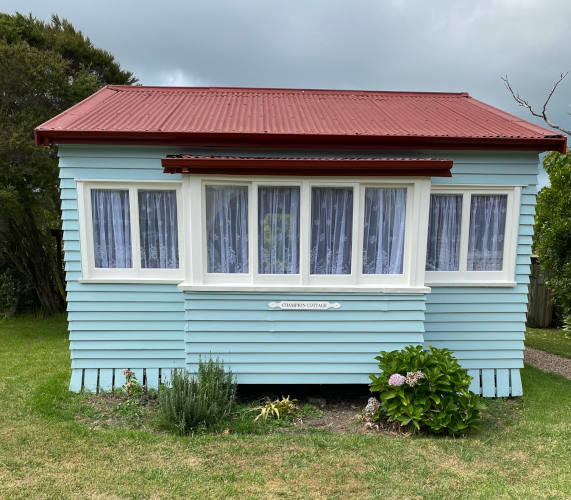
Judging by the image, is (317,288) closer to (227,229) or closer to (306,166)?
(227,229)

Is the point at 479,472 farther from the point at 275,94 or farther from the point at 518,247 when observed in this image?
the point at 275,94

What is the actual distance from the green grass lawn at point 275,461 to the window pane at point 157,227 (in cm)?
198

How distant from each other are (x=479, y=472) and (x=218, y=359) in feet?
9.28

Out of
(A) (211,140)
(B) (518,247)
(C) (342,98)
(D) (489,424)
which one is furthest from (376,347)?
(C) (342,98)

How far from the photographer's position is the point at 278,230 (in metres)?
4.36

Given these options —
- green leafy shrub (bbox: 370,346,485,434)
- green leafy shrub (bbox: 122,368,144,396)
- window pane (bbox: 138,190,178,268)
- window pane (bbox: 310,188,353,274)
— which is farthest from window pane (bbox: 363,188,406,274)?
green leafy shrub (bbox: 122,368,144,396)

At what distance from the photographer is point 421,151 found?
15.3 feet

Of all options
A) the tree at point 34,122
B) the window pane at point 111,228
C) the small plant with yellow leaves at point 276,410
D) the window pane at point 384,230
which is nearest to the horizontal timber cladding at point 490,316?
Result: the window pane at point 384,230

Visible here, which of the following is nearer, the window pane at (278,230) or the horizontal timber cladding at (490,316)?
the window pane at (278,230)

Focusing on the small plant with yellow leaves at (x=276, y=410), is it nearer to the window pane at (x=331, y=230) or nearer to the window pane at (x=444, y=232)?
the window pane at (x=331, y=230)

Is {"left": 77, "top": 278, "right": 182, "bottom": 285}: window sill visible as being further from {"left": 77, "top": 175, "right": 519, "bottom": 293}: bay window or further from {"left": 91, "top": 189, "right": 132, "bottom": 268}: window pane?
{"left": 91, "top": 189, "right": 132, "bottom": 268}: window pane

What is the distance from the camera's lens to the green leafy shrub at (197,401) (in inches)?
155

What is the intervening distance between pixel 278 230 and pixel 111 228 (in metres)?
2.13

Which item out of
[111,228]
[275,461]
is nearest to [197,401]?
[275,461]
